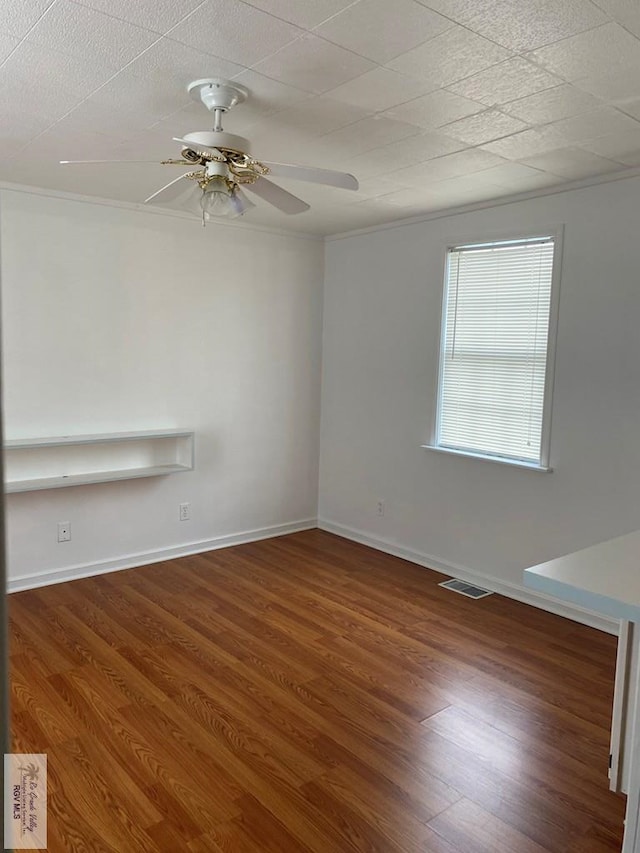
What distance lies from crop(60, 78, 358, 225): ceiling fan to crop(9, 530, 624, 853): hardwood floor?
211 cm

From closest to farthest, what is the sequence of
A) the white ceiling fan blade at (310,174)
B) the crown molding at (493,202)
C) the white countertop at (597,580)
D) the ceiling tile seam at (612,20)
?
the white countertop at (597,580), the ceiling tile seam at (612,20), the white ceiling fan blade at (310,174), the crown molding at (493,202)

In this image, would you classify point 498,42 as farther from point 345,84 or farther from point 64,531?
point 64,531

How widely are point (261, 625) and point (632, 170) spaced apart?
3.16 meters

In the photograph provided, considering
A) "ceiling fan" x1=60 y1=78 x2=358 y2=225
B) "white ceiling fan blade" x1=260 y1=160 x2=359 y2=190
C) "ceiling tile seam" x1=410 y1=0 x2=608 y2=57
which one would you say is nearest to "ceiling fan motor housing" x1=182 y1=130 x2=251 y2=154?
"ceiling fan" x1=60 y1=78 x2=358 y2=225

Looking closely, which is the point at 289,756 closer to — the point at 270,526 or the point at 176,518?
the point at 176,518

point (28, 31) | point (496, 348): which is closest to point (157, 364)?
point (496, 348)

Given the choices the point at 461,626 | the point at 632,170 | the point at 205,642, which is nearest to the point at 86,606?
the point at 205,642

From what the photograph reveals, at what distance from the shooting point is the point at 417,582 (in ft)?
14.0

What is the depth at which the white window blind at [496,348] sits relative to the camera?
3.82m

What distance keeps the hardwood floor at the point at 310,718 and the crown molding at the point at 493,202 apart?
250cm

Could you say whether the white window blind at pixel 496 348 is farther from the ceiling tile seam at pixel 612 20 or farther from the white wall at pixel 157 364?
the ceiling tile seam at pixel 612 20

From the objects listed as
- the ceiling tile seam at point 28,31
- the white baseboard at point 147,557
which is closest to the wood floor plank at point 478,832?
the ceiling tile seam at point 28,31

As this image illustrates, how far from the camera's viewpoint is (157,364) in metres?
4.43

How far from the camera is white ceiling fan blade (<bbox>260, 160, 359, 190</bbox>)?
227 centimetres
